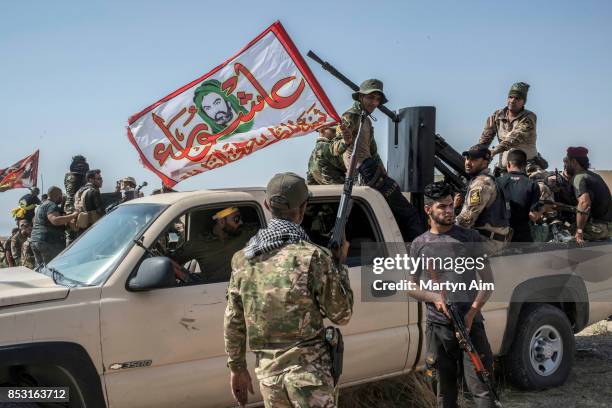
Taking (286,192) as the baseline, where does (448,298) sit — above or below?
below

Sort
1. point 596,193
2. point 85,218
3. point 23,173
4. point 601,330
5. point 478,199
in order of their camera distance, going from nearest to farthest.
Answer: point 478,199 → point 596,193 → point 601,330 → point 85,218 → point 23,173

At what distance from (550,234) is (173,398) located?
441cm

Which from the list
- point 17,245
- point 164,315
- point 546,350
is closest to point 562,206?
point 546,350

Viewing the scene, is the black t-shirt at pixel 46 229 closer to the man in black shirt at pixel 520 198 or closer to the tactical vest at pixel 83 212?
the tactical vest at pixel 83 212

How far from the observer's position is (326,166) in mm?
6051

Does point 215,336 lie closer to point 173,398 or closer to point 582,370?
point 173,398

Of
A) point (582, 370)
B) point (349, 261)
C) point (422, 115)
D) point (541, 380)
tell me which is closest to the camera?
point (349, 261)

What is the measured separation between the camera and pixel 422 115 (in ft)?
19.2

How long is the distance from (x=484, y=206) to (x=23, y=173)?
1311 centimetres

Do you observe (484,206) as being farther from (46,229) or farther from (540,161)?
(46,229)

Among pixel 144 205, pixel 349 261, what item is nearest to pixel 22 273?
pixel 144 205

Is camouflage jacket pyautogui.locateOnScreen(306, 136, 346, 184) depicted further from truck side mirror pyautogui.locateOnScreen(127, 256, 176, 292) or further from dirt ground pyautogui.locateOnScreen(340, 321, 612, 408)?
truck side mirror pyautogui.locateOnScreen(127, 256, 176, 292)

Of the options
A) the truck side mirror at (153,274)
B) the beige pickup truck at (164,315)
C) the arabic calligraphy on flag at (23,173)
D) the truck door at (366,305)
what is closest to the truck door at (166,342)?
the beige pickup truck at (164,315)

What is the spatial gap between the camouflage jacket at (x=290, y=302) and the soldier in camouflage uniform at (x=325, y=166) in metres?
3.13
